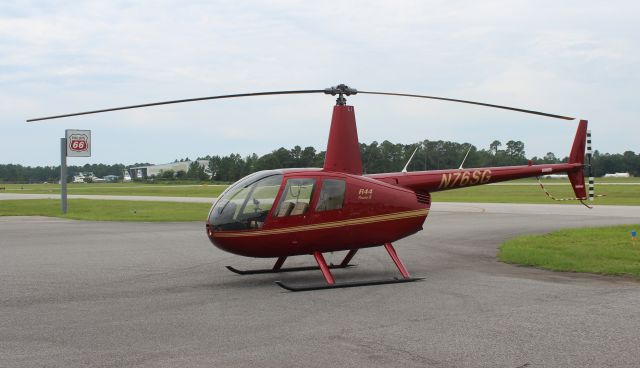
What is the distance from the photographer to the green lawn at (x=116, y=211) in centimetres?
2847

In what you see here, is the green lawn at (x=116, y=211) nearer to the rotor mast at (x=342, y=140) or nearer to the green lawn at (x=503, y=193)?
the rotor mast at (x=342, y=140)

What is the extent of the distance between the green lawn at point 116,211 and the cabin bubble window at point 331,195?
16.9 metres

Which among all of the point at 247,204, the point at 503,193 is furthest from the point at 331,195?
the point at 503,193

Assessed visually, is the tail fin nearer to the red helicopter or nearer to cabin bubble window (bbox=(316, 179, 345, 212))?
the red helicopter

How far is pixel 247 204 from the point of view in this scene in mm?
→ 10477

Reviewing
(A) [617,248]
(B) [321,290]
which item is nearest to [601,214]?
(A) [617,248]

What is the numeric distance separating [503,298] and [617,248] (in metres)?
6.90

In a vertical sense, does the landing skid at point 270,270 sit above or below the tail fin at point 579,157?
below

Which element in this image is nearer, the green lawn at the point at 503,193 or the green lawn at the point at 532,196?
the green lawn at the point at 532,196

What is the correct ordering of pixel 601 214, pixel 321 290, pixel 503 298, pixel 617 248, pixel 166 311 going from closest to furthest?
pixel 166 311
pixel 503 298
pixel 321 290
pixel 617 248
pixel 601 214

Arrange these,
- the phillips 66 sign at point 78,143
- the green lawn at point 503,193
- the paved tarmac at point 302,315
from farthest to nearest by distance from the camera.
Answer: the green lawn at point 503,193 → the phillips 66 sign at point 78,143 → the paved tarmac at point 302,315

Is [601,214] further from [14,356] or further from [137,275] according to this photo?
[14,356]

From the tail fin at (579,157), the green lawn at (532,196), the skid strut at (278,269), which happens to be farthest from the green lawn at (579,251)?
the green lawn at (532,196)

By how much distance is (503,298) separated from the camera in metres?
9.36
